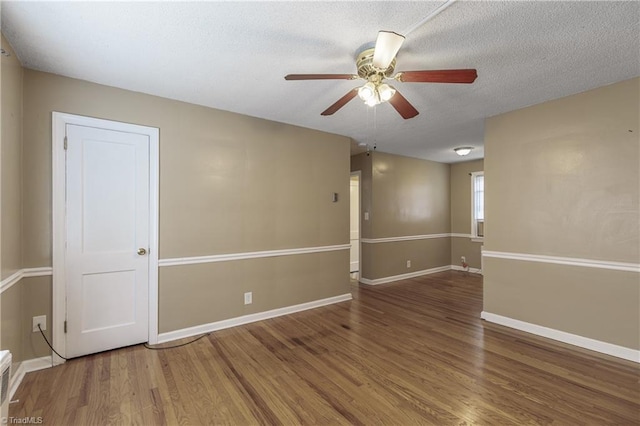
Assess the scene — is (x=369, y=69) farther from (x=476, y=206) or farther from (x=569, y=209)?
(x=476, y=206)

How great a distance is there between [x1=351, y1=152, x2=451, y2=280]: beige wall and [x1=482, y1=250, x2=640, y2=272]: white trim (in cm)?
206

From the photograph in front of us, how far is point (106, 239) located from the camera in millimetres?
2625

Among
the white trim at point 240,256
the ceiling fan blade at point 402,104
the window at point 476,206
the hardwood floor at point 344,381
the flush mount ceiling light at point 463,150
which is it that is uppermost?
the flush mount ceiling light at point 463,150

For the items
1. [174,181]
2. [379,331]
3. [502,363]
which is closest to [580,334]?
[502,363]

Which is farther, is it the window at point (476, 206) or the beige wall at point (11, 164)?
the window at point (476, 206)

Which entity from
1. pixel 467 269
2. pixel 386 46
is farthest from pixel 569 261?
pixel 467 269

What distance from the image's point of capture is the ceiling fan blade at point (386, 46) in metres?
1.52

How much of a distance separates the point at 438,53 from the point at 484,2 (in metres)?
0.50

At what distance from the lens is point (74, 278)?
8.18 ft

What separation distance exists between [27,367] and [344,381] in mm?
2536

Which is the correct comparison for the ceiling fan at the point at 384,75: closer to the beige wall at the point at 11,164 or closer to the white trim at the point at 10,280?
the beige wall at the point at 11,164

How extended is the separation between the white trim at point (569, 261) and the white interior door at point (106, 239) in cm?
391

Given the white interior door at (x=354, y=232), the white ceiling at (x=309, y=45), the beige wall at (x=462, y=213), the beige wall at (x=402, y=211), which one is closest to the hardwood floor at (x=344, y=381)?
the beige wall at (x=402, y=211)

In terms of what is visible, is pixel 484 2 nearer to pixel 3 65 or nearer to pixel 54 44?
pixel 54 44
